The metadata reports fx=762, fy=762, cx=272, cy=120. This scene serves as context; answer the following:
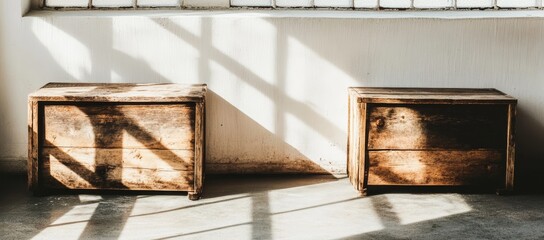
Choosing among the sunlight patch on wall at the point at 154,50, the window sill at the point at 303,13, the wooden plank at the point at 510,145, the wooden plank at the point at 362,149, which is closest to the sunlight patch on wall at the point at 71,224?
the sunlight patch on wall at the point at 154,50

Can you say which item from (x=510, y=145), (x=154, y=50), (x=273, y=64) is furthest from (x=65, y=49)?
(x=510, y=145)

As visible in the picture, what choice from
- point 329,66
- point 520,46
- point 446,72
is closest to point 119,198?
point 329,66

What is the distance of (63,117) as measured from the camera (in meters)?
4.51

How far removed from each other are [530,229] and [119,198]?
7.71 ft

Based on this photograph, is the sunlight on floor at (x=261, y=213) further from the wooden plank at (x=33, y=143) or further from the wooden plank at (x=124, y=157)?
the wooden plank at (x=33, y=143)

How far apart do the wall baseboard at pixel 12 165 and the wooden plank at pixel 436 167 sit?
2293mm

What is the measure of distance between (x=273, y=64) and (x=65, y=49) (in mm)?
1378

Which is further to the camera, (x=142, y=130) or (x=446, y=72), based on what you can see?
(x=446, y=72)

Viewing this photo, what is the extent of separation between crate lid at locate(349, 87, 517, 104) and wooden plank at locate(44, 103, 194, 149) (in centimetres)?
108

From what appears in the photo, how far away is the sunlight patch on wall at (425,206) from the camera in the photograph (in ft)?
14.0

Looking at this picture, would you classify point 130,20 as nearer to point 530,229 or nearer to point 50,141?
point 50,141

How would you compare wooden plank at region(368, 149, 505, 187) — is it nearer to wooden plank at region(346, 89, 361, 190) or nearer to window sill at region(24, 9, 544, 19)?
wooden plank at region(346, 89, 361, 190)

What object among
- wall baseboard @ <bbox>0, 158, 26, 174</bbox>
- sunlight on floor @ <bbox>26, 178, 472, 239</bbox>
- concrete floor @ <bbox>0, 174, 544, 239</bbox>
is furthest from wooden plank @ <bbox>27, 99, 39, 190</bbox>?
wall baseboard @ <bbox>0, 158, 26, 174</bbox>

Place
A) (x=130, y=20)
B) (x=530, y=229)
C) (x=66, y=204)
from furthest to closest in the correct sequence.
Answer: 1. (x=130, y=20)
2. (x=66, y=204)
3. (x=530, y=229)
